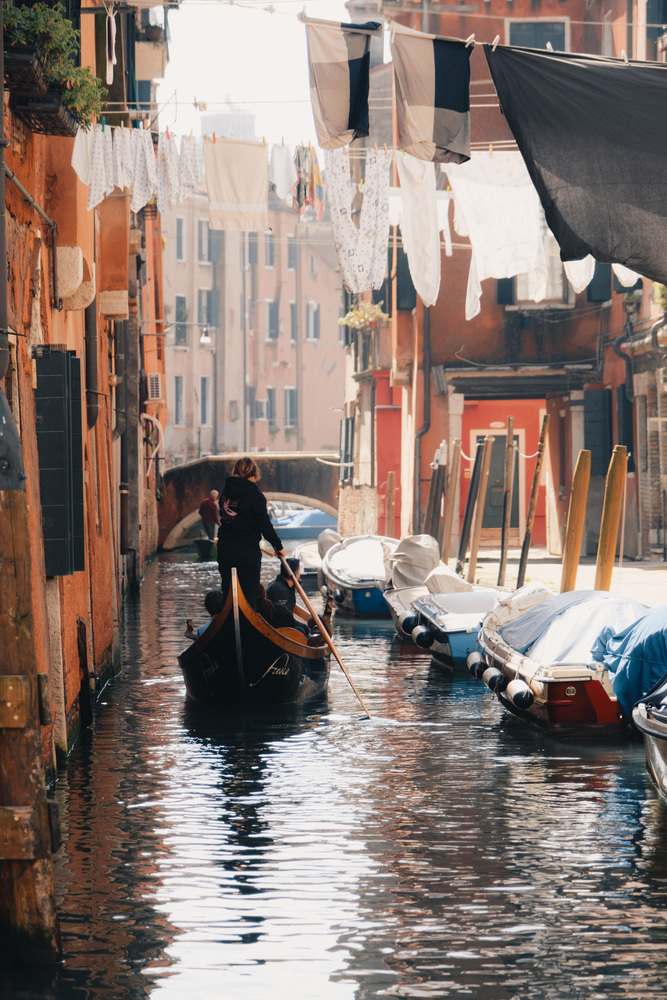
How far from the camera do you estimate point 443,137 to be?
7.74m

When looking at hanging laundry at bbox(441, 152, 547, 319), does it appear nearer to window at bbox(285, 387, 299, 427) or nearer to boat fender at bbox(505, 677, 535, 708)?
boat fender at bbox(505, 677, 535, 708)

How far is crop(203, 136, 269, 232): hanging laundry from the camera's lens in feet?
40.8

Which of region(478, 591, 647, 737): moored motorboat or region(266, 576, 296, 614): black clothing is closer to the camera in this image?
region(478, 591, 647, 737): moored motorboat

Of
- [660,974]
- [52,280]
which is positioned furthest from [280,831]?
[52,280]

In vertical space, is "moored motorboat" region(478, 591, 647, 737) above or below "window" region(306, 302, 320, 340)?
below

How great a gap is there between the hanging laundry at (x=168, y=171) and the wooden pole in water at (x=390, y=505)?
1223 cm

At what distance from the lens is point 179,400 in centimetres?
4534

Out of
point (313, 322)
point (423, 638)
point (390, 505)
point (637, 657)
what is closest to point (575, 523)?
point (423, 638)

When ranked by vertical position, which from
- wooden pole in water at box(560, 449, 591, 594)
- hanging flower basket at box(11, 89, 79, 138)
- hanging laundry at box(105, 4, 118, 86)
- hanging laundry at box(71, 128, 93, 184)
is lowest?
wooden pole in water at box(560, 449, 591, 594)

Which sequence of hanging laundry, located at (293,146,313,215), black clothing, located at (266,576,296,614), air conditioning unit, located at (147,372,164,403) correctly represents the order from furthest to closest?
1. air conditioning unit, located at (147,372,164,403)
2. hanging laundry, located at (293,146,313,215)
3. black clothing, located at (266,576,296,614)

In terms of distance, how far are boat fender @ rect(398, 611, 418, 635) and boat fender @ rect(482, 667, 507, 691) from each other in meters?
3.92

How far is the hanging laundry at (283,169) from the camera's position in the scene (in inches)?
507

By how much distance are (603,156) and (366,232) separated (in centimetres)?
770

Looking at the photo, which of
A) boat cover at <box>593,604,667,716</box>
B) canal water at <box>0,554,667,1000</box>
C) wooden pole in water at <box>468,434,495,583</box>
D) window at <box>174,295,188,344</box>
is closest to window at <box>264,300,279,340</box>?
window at <box>174,295,188,344</box>
